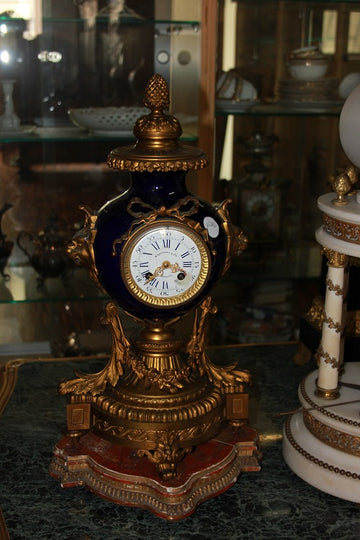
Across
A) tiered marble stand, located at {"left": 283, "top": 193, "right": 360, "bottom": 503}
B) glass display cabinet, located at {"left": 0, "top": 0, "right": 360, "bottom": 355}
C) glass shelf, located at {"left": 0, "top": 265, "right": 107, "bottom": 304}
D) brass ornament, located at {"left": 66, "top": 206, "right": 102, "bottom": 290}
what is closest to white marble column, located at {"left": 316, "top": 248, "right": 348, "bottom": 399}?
tiered marble stand, located at {"left": 283, "top": 193, "right": 360, "bottom": 503}

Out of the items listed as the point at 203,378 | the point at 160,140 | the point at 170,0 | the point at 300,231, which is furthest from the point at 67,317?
the point at 160,140

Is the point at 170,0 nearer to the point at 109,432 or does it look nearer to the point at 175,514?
the point at 109,432

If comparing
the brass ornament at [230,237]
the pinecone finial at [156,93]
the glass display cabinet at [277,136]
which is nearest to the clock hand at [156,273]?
the brass ornament at [230,237]

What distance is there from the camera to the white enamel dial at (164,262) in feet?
3.83

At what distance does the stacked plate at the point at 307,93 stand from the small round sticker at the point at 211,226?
125 centimetres

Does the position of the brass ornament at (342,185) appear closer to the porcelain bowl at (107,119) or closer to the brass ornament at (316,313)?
the brass ornament at (316,313)

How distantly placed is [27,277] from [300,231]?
2.83ft

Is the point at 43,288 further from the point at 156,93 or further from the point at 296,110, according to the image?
the point at 156,93

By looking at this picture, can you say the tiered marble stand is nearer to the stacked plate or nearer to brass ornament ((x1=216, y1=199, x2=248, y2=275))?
brass ornament ((x1=216, y1=199, x2=248, y2=275))

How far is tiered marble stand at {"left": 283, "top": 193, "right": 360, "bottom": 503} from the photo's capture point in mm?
1238

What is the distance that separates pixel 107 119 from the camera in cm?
222

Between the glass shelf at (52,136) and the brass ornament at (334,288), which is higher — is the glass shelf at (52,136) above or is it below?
above

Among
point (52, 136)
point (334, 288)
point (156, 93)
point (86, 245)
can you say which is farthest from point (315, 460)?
point (52, 136)

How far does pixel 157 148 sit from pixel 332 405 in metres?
0.51
